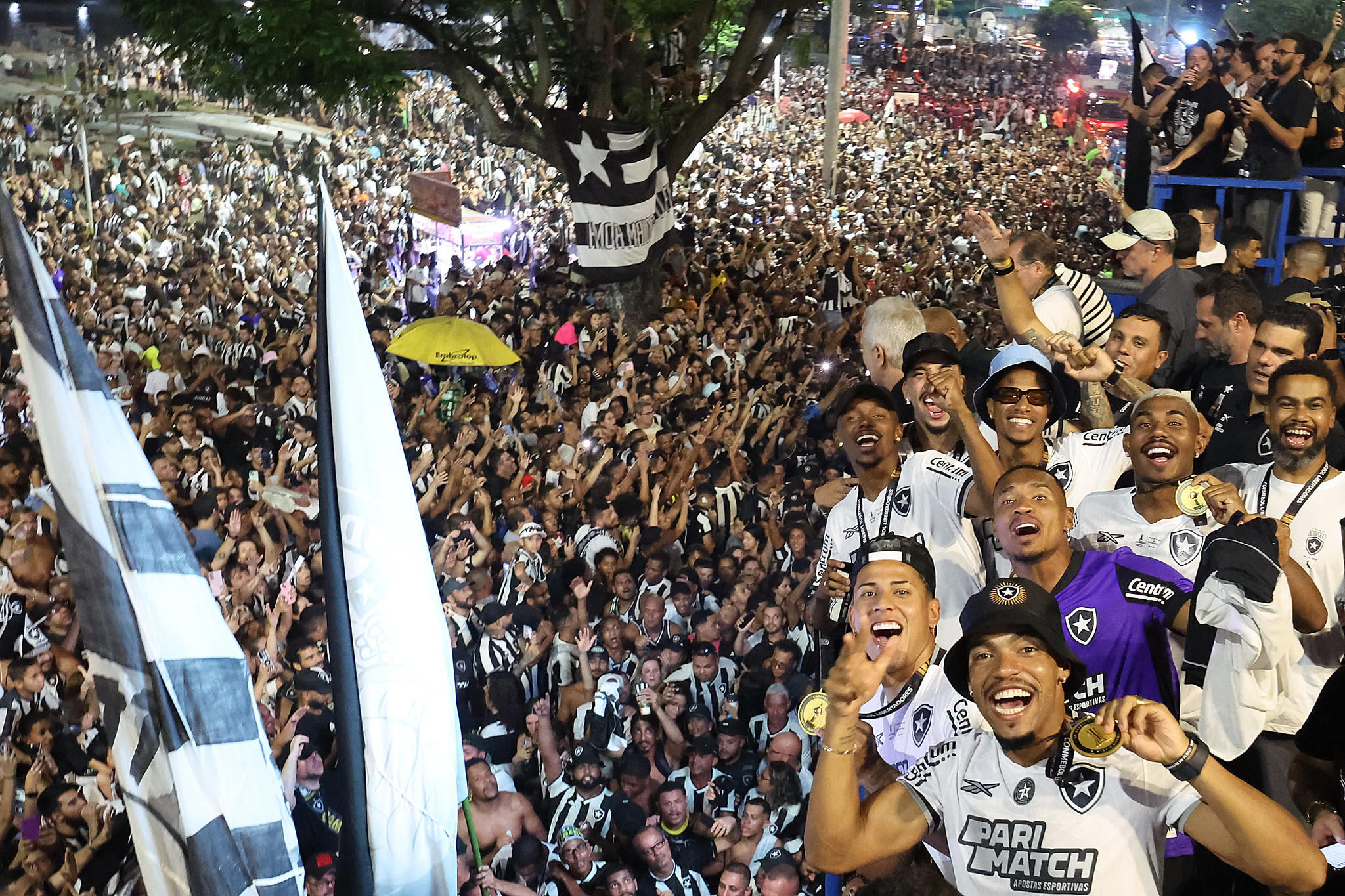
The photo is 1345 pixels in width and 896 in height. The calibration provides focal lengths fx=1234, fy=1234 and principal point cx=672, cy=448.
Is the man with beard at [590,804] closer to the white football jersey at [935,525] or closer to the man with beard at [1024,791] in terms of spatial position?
the white football jersey at [935,525]

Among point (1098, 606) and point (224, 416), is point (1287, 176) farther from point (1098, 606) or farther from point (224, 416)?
point (224, 416)

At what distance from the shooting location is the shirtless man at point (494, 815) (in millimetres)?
4746

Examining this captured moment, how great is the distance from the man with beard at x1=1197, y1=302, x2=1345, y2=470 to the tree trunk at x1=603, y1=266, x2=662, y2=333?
8.83m

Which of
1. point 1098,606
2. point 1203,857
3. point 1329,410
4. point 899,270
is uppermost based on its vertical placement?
point 1329,410

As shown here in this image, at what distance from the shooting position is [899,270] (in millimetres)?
14594

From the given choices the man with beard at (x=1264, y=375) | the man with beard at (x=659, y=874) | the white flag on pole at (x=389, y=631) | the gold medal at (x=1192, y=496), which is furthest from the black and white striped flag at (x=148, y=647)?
the man with beard at (x=1264, y=375)

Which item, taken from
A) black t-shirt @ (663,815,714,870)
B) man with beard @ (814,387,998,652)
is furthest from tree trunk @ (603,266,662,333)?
man with beard @ (814,387,998,652)

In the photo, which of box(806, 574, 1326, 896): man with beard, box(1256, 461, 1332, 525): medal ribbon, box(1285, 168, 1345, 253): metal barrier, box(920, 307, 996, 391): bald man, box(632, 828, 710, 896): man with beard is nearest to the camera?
box(806, 574, 1326, 896): man with beard

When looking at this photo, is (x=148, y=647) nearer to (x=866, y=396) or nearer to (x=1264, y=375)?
(x=866, y=396)

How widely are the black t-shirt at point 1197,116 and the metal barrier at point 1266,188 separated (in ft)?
0.58

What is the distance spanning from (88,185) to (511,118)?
16.9 ft

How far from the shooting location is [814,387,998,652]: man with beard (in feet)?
13.0

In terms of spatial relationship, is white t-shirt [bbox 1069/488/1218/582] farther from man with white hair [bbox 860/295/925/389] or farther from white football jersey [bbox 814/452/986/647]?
man with white hair [bbox 860/295/925/389]

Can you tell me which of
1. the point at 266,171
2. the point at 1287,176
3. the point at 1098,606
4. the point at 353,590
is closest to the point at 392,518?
the point at 353,590
